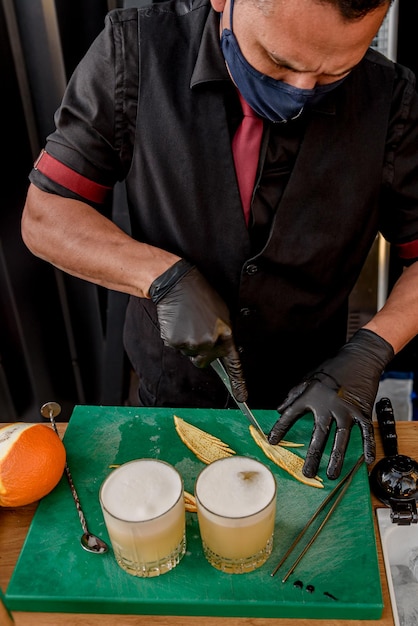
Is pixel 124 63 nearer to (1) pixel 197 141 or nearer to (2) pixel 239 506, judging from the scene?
(1) pixel 197 141

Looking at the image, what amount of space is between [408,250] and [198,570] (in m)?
1.13

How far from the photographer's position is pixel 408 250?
6.03ft

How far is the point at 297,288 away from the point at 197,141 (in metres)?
0.52

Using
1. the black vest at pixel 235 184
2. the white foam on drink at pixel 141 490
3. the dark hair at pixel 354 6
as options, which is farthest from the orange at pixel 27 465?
the dark hair at pixel 354 6

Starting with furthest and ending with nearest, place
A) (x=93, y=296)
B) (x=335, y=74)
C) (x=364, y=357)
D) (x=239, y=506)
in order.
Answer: (x=93, y=296), (x=364, y=357), (x=335, y=74), (x=239, y=506)

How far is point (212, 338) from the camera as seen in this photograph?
4.87 ft

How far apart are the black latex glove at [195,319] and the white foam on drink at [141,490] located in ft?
1.09

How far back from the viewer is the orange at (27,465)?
134 centimetres

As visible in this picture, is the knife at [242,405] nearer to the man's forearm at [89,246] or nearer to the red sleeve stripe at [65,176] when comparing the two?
the man's forearm at [89,246]

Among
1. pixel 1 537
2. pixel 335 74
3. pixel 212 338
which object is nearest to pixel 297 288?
pixel 212 338

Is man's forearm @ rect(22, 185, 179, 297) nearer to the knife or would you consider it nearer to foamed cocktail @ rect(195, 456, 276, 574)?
the knife

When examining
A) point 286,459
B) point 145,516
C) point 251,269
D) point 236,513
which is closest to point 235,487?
point 236,513

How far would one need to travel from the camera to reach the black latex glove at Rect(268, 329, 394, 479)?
1451 millimetres

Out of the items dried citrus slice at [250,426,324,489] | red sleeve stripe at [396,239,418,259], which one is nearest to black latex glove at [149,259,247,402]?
dried citrus slice at [250,426,324,489]
